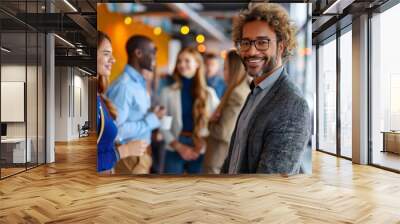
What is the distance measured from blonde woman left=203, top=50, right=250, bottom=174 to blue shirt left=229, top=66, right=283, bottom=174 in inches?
4.6

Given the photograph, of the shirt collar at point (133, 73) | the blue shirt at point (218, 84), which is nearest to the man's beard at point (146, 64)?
the shirt collar at point (133, 73)

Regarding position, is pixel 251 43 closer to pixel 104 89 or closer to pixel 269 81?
pixel 269 81

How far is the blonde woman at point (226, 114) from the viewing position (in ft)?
21.7

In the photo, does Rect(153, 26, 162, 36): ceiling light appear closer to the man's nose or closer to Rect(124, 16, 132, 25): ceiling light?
Rect(124, 16, 132, 25): ceiling light

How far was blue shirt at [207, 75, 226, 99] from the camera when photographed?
6656 millimetres

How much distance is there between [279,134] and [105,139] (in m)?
2.82

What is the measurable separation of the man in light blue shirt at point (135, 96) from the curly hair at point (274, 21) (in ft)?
4.74

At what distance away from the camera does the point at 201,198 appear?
5184mm

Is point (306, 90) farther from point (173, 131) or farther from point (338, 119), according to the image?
point (338, 119)

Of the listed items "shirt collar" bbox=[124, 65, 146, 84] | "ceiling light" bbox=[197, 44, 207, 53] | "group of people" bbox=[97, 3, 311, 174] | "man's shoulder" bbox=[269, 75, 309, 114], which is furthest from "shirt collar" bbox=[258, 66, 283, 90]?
"shirt collar" bbox=[124, 65, 146, 84]

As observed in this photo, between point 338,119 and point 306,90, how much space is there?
4234 millimetres

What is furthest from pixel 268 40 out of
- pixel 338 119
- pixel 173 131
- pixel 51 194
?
pixel 338 119

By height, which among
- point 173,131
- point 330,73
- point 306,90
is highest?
point 330,73

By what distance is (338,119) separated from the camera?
1050cm
